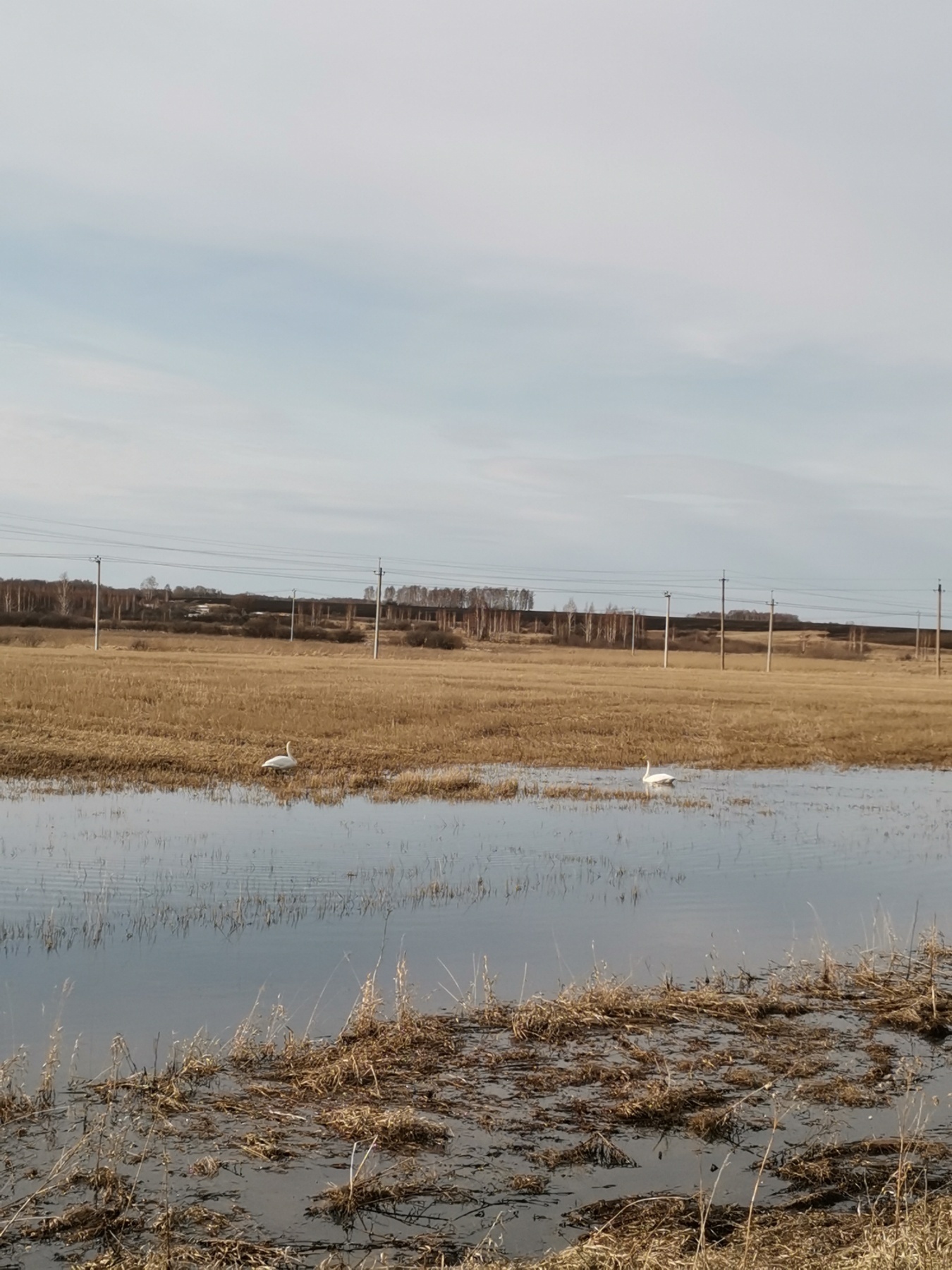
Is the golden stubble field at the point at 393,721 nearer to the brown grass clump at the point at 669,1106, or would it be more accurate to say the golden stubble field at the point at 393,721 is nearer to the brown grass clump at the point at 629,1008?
the brown grass clump at the point at 629,1008

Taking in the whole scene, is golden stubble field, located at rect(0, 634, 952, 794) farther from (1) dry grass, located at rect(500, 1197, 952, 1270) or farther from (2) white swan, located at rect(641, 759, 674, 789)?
(1) dry grass, located at rect(500, 1197, 952, 1270)

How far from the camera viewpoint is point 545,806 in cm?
2278

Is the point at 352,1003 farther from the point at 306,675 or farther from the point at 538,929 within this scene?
the point at 306,675

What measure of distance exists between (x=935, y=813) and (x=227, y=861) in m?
14.1

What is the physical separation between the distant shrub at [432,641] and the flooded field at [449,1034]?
91872 millimetres

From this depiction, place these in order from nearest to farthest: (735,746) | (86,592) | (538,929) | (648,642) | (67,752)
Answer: (538,929), (67,752), (735,746), (648,642), (86,592)

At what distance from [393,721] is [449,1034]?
25174 millimetres

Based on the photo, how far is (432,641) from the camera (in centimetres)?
11081

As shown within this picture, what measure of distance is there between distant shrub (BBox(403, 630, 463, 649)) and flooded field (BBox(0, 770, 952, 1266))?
91872mm

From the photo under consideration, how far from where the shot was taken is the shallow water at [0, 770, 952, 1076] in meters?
10.8

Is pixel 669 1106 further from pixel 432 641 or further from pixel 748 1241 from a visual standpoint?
pixel 432 641

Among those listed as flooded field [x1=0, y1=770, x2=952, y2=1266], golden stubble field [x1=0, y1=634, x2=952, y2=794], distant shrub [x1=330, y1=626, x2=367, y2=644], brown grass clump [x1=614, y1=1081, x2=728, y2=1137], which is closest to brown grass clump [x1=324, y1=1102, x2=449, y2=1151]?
flooded field [x1=0, y1=770, x2=952, y2=1266]

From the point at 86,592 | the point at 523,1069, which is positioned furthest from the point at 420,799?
the point at 86,592

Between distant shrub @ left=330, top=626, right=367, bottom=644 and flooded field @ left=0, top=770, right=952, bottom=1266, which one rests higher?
distant shrub @ left=330, top=626, right=367, bottom=644
